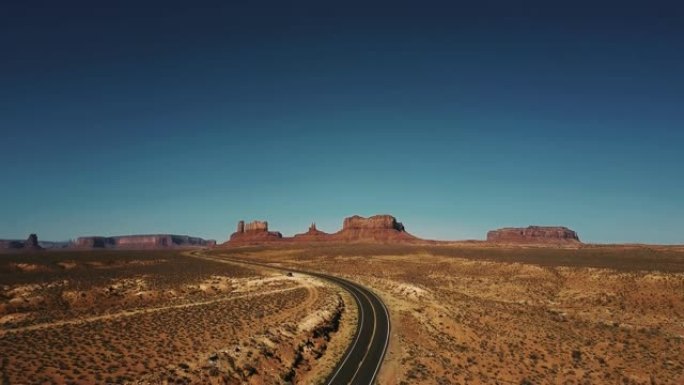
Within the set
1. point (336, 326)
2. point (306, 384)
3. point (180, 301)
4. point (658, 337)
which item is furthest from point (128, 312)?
point (658, 337)

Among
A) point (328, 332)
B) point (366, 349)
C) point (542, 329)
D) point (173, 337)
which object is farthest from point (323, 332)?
point (542, 329)

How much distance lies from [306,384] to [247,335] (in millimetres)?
8801

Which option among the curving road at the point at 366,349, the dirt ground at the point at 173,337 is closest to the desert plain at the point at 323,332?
the dirt ground at the point at 173,337

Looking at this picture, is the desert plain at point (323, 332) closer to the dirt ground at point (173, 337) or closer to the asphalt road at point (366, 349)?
the dirt ground at point (173, 337)

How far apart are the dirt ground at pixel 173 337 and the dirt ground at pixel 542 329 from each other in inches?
268

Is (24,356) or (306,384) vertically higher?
(24,356)

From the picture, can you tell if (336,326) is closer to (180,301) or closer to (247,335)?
(247,335)

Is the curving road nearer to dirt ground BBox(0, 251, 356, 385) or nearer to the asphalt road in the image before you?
the asphalt road

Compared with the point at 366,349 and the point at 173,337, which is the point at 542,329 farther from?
the point at 173,337

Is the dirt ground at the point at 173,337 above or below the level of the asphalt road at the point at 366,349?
above

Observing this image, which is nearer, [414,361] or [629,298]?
[414,361]

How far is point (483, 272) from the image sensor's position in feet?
267

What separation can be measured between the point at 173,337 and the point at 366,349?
15352 millimetres

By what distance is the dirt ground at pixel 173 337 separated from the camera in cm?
2402
